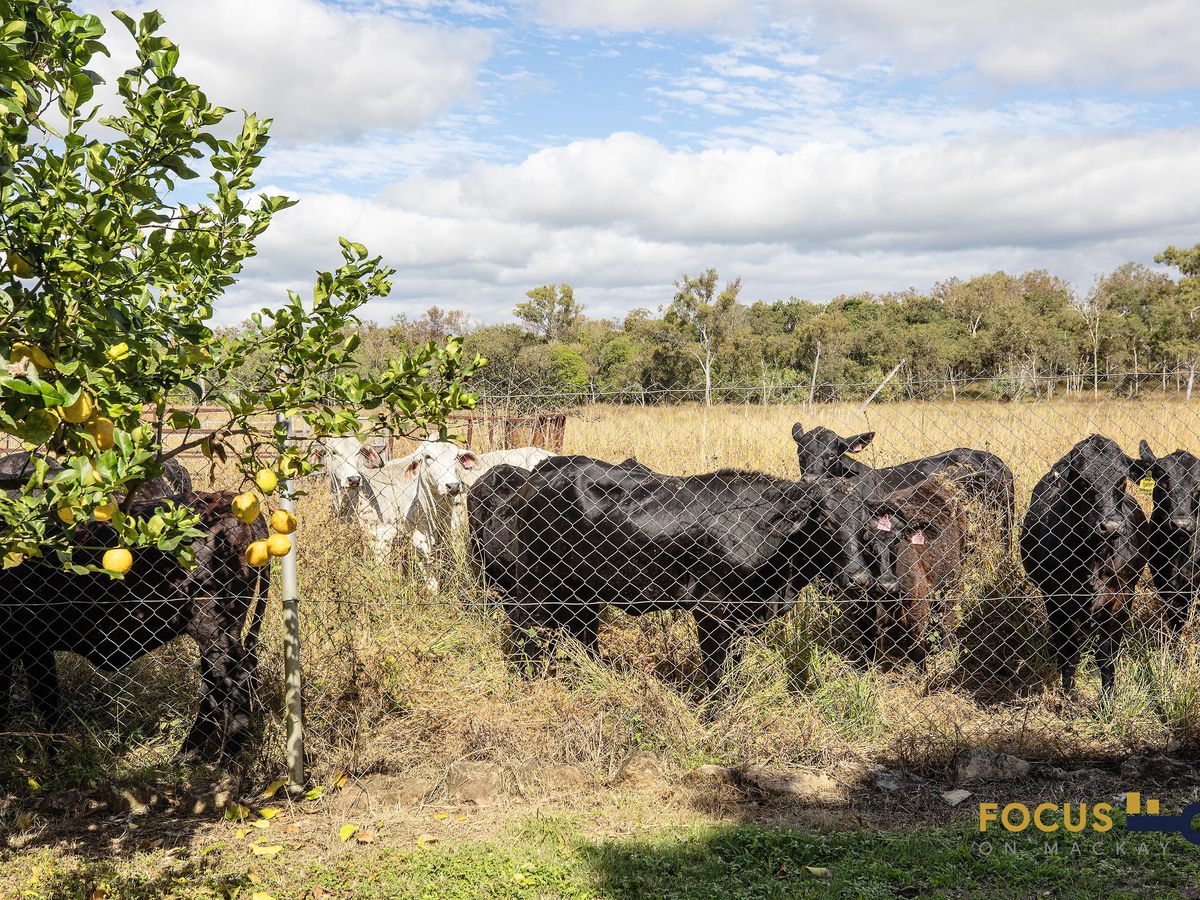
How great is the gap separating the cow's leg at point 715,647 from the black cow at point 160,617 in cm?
274

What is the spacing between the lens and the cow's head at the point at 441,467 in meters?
8.94

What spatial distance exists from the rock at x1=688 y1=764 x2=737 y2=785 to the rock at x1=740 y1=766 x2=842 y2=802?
67 millimetres

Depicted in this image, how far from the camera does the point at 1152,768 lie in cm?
511

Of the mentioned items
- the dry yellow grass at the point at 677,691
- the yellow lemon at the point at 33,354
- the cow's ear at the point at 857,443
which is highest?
the yellow lemon at the point at 33,354

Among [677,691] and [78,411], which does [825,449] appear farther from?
[78,411]

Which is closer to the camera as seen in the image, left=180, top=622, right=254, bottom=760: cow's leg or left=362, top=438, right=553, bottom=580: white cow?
left=180, top=622, right=254, bottom=760: cow's leg

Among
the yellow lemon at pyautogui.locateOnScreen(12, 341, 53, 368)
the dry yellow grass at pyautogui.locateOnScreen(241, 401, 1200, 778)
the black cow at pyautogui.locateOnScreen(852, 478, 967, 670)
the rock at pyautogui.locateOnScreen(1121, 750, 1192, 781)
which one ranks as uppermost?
the yellow lemon at pyautogui.locateOnScreen(12, 341, 53, 368)

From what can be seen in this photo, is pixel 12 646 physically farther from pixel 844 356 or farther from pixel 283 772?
pixel 844 356

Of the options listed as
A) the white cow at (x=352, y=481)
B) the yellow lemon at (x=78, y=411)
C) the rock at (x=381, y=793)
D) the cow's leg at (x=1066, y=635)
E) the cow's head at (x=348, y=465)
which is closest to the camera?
the yellow lemon at (x=78, y=411)

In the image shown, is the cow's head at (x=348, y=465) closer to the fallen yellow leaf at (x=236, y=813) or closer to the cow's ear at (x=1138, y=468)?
the fallen yellow leaf at (x=236, y=813)

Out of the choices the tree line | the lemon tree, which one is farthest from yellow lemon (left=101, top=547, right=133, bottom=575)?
the tree line

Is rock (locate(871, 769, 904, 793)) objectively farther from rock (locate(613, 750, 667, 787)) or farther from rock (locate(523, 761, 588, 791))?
rock (locate(523, 761, 588, 791))

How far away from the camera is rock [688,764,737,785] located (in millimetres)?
4953

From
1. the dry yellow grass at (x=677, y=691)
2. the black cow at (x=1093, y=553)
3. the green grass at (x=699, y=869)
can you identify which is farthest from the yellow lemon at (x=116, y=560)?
the black cow at (x=1093, y=553)
